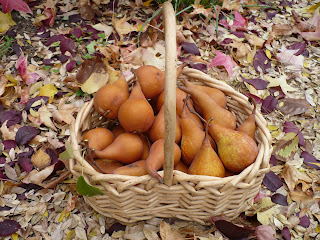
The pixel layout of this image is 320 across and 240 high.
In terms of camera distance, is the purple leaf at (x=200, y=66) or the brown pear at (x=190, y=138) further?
the purple leaf at (x=200, y=66)

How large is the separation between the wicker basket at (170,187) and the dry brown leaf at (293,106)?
1.64 feet

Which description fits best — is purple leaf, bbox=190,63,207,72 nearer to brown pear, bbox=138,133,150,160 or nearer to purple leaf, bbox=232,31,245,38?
purple leaf, bbox=232,31,245,38

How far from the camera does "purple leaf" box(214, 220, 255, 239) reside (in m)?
0.95

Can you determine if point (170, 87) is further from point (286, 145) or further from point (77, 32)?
point (77, 32)

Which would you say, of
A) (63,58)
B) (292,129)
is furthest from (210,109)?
(63,58)

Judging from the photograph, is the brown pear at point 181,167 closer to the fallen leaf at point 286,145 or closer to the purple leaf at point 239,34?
the fallen leaf at point 286,145

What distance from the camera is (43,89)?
1.43 meters

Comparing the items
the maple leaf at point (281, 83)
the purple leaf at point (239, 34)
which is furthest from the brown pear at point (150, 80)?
the purple leaf at point (239, 34)

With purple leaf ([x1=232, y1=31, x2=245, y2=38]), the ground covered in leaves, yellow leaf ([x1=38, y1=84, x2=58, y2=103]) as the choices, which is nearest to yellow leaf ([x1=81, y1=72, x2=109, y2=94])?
the ground covered in leaves

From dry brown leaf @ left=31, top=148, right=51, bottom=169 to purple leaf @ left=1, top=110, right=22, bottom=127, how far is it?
0.22m

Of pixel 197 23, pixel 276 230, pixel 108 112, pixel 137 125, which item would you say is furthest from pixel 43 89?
pixel 276 230

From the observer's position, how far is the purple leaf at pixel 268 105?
1453 millimetres

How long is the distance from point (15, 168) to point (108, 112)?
0.44 meters

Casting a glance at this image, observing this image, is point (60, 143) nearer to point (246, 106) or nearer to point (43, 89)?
point (43, 89)
